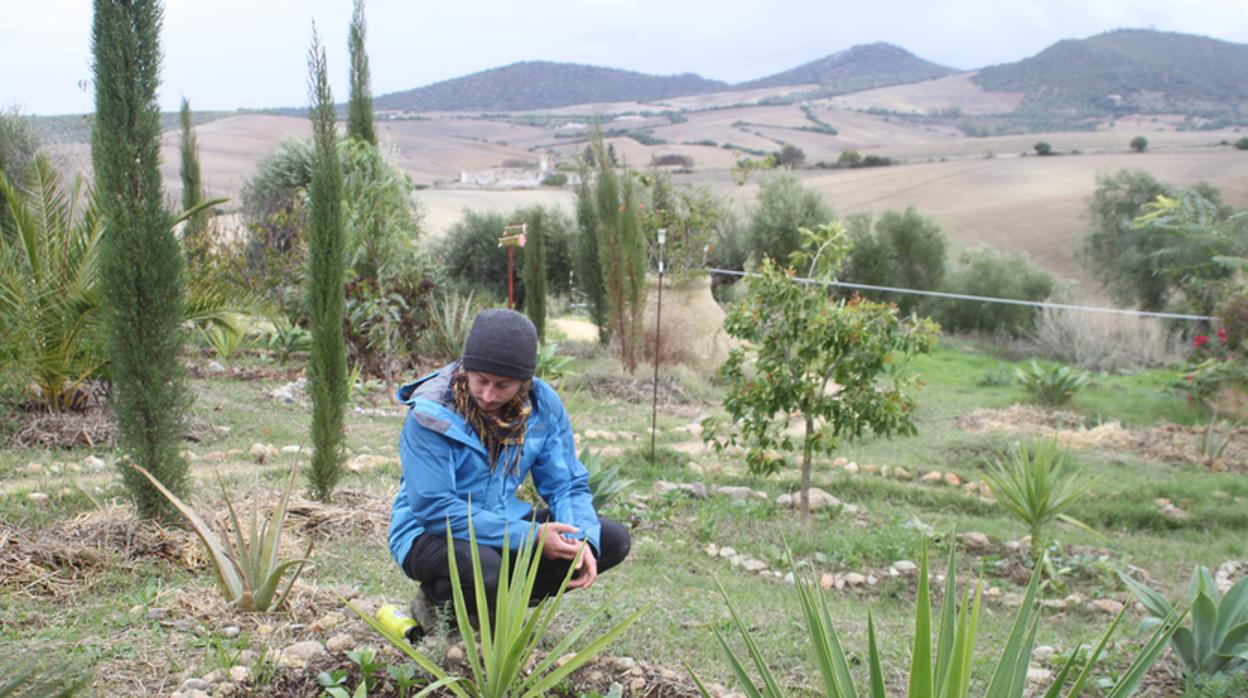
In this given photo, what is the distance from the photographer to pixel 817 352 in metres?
5.32

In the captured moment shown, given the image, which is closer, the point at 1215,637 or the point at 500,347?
the point at 500,347

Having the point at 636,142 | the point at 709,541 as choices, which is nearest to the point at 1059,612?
the point at 709,541

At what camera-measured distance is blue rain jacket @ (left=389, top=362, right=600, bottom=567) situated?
270 centimetres

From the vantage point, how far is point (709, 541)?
17.1 feet

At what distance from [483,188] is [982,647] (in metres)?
25.5

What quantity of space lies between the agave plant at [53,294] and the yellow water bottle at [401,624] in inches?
130


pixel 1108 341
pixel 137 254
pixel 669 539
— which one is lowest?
pixel 1108 341

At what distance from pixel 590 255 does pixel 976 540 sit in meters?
9.22

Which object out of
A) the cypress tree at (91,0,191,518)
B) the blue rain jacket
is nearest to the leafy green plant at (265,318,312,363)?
the cypress tree at (91,0,191,518)

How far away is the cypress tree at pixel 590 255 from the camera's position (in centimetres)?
1321

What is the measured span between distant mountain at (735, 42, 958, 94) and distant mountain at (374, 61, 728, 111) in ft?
70.7

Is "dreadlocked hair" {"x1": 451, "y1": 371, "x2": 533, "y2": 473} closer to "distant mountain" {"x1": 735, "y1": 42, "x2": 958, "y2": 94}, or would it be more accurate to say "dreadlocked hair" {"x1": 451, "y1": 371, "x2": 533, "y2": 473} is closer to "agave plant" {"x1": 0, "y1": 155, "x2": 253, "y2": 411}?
"agave plant" {"x1": 0, "y1": 155, "x2": 253, "y2": 411}

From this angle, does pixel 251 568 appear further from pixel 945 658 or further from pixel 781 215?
pixel 781 215

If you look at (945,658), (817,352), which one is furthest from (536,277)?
(945,658)
